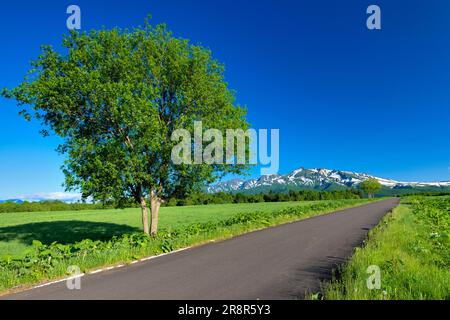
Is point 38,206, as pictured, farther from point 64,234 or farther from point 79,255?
point 79,255

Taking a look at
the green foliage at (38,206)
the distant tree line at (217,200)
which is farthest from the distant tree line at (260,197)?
the green foliage at (38,206)

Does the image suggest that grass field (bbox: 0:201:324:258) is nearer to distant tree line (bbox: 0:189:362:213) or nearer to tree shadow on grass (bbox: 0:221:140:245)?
tree shadow on grass (bbox: 0:221:140:245)

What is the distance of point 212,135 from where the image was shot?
2114cm

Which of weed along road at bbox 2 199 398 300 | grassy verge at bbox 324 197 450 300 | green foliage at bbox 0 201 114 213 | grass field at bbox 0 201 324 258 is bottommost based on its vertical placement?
green foliage at bbox 0 201 114 213

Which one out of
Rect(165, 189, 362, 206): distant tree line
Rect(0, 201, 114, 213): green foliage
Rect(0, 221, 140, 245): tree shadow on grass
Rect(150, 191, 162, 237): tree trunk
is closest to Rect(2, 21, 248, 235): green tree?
Rect(150, 191, 162, 237): tree trunk

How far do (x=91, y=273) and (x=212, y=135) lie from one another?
42.5 feet

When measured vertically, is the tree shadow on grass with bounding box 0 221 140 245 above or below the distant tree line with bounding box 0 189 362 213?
above

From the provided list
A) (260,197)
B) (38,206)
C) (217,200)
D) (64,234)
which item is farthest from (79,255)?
(260,197)

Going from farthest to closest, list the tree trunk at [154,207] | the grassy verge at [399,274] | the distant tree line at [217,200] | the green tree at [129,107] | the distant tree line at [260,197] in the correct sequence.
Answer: the distant tree line at [260,197] < the distant tree line at [217,200] < the tree trunk at [154,207] < the green tree at [129,107] < the grassy verge at [399,274]

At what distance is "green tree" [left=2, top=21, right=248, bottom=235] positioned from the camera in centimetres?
1870

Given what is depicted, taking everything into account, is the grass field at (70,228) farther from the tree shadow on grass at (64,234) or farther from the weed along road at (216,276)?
the weed along road at (216,276)

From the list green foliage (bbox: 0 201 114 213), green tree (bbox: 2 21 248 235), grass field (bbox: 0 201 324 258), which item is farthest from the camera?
green foliage (bbox: 0 201 114 213)

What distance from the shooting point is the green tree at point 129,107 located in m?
18.7
